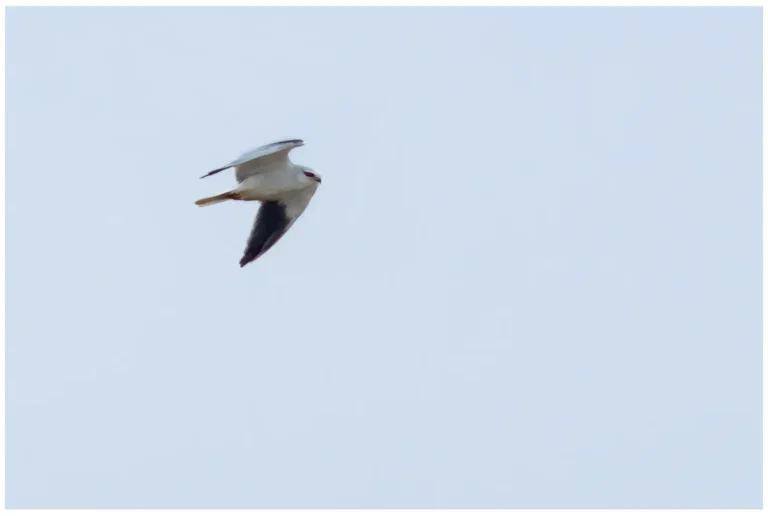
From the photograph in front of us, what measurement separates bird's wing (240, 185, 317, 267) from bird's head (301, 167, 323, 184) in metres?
0.18

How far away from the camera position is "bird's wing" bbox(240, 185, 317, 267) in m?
18.3

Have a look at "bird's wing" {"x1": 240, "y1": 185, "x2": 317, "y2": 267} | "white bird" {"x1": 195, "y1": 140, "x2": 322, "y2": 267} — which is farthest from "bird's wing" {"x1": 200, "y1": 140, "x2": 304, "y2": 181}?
"bird's wing" {"x1": 240, "y1": 185, "x2": 317, "y2": 267}

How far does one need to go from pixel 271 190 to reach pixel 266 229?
676 mm

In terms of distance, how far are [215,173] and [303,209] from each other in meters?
2.16

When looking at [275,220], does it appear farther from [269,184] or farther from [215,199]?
[215,199]

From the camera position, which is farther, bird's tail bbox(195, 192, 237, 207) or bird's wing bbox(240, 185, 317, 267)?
bird's wing bbox(240, 185, 317, 267)

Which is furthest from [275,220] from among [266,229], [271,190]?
[271,190]

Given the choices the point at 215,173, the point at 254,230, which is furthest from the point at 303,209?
the point at 215,173

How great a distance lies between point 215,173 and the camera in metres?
16.4

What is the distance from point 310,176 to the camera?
1806 centimetres

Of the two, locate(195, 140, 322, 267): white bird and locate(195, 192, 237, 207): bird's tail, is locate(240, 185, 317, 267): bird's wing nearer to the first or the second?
locate(195, 140, 322, 267): white bird

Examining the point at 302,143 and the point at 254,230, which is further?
the point at 254,230

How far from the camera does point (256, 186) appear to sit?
58.3 ft

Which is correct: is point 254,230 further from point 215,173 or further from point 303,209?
point 215,173
